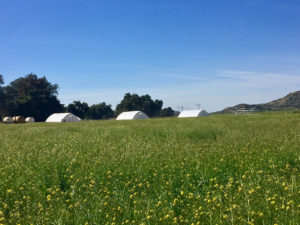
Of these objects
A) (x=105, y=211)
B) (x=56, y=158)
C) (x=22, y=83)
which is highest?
(x=22, y=83)

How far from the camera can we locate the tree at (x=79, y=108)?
11350 centimetres

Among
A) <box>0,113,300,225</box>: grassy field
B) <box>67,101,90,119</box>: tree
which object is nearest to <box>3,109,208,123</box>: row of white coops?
<box>67,101,90,119</box>: tree

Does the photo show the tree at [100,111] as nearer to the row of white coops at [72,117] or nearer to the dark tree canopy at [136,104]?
the dark tree canopy at [136,104]

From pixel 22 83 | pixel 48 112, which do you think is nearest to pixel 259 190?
pixel 48 112

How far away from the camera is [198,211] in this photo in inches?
172

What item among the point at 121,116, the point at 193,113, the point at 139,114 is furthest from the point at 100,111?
the point at 193,113

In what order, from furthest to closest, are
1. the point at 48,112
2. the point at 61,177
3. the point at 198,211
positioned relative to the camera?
1. the point at 48,112
2. the point at 61,177
3. the point at 198,211

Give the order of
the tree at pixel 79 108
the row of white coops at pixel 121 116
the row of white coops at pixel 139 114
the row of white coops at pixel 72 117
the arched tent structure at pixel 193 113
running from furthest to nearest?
1. the tree at pixel 79 108
2. the arched tent structure at pixel 193 113
3. the row of white coops at pixel 139 114
4. the row of white coops at pixel 121 116
5. the row of white coops at pixel 72 117

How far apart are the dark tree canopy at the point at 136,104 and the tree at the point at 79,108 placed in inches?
794

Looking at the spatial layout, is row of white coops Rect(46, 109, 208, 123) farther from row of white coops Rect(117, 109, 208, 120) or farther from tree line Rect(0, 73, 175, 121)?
tree line Rect(0, 73, 175, 121)

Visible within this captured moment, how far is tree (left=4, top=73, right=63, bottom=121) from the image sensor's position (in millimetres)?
93188

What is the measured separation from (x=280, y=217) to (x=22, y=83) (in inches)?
4265

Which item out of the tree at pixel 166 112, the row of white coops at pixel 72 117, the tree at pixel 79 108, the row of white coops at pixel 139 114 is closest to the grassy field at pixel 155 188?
the row of white coops at pixel 72 117

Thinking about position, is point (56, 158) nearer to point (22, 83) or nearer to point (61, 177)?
point (61, 177)
